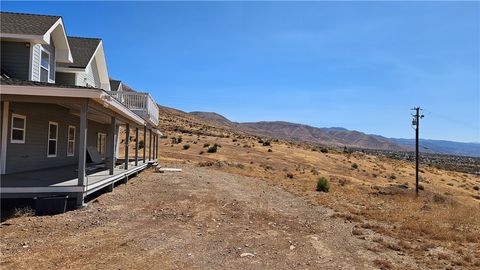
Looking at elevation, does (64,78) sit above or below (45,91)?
above

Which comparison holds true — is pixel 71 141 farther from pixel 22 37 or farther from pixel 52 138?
pixel 22 37

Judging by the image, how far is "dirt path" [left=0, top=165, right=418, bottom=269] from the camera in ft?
23.5

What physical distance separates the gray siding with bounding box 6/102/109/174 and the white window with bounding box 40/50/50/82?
52.2 inches

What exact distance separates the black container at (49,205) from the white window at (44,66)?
7546 mm

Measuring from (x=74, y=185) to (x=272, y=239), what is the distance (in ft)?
17.9

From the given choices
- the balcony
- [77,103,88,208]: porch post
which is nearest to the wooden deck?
[77,103,88,208]: porch post

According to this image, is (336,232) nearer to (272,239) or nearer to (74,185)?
(272,239)

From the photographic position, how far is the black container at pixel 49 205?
34.0 feet

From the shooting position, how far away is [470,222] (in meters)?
13.3

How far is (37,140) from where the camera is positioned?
607 inches

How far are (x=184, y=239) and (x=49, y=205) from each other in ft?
12.9

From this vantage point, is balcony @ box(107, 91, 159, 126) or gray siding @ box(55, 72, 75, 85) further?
balcony @ box(107, 91, 159, 126)

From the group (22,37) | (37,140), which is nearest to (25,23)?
(22,37)

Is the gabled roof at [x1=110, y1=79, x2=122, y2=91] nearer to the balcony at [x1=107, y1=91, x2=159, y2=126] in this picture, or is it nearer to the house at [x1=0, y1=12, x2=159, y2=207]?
the house at [x1=0, y1=12, x2=159, y2=207]
